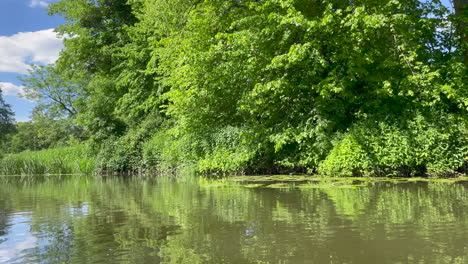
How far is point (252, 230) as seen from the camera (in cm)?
409

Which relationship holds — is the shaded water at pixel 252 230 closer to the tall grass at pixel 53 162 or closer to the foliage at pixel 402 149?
the foliage at pixel 402 149

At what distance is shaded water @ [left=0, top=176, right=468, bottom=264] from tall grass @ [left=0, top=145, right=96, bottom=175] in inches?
711

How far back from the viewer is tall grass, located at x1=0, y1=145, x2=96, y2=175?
2370 centimetres

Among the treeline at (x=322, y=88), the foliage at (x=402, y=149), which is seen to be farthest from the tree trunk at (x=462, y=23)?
the foliage at (x=402, y=149)

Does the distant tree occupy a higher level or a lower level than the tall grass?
higher

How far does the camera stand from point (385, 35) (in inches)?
478

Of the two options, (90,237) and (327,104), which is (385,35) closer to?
(327,104)

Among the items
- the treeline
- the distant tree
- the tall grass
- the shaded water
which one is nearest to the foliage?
the treeline

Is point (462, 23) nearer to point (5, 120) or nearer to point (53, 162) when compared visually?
point (53, 162)

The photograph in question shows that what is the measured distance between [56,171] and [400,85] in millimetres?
21679

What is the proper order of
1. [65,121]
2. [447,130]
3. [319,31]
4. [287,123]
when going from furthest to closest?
[65,121]
[287,123]
[319,31]
[447,130]

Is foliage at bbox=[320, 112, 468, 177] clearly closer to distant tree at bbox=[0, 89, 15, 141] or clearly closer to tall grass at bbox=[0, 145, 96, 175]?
tall grass at bbox=[0, 145, 96, 175]

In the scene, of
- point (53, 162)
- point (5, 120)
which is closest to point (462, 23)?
point (53, 162)

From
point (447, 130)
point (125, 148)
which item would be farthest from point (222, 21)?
point (125, 148)
